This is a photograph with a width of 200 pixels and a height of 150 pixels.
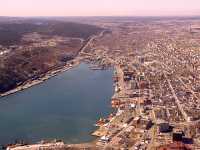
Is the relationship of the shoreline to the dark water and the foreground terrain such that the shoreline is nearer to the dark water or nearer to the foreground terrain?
the dark water

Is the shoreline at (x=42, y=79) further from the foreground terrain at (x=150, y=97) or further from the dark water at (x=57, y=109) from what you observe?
the foreground terrain at (x=150, y=97)

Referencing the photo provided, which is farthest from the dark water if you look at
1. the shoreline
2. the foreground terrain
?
the foreground terrain

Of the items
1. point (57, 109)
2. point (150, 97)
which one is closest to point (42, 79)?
point (57, 109)

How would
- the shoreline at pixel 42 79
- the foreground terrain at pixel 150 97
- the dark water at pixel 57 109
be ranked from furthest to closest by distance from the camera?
1. the shoreline at pixel 42 79
2. the dark water at pixel 57 109
3. the foreground terrain at pixel 150 97

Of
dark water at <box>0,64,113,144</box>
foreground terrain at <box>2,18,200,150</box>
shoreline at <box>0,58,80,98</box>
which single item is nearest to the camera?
foreground terrain at <box>2,18,200,150</box>

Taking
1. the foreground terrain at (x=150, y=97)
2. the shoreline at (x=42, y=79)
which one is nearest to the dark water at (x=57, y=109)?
the shoreline at (x=42, y=79)

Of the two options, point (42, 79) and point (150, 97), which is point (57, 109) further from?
point (42, 79)
